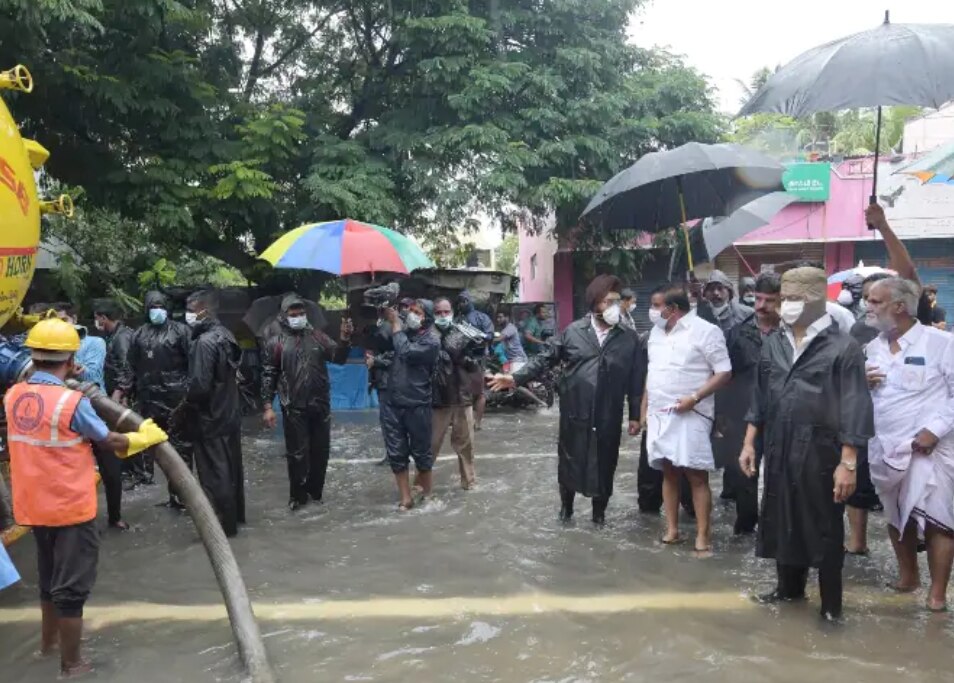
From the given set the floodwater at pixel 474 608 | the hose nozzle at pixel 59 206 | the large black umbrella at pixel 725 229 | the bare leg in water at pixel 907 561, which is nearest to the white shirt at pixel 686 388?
the floodwater at pixel 474 608

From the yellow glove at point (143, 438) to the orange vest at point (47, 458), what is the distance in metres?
0.25

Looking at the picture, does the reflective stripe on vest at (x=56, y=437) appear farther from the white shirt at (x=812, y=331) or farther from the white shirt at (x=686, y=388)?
the white shirt at (x=812, y=331)

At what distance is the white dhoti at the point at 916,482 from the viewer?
4.36 metres

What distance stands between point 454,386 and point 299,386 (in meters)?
1.51

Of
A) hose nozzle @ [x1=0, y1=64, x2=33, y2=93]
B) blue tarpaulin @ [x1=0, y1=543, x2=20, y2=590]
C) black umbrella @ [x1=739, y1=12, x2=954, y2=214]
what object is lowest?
blue tarpaulin @ [x1=0, y1=543, x2=20, y2=590]

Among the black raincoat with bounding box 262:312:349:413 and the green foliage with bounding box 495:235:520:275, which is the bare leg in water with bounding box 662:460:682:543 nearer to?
the black raincoat with bounding box 262:312:349:413

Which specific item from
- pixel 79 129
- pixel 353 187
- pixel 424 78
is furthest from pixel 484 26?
pixel 79 129

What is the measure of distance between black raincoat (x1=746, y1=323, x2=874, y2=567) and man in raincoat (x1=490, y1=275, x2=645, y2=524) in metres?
1.75

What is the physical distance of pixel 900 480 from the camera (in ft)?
14.9

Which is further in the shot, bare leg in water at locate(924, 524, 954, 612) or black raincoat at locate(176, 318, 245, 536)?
black raincoat at locate(176, 318, 245, 536)

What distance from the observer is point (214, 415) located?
621cm

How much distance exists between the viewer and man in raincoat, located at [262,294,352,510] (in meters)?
6.75

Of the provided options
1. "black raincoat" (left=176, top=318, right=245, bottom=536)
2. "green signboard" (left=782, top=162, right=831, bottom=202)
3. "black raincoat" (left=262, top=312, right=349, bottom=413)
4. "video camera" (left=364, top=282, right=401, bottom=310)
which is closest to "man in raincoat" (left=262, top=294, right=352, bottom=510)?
"black raincoat" (left=262, top=312, right=349, bottom=413)

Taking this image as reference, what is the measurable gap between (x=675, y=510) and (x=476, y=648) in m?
2.16
